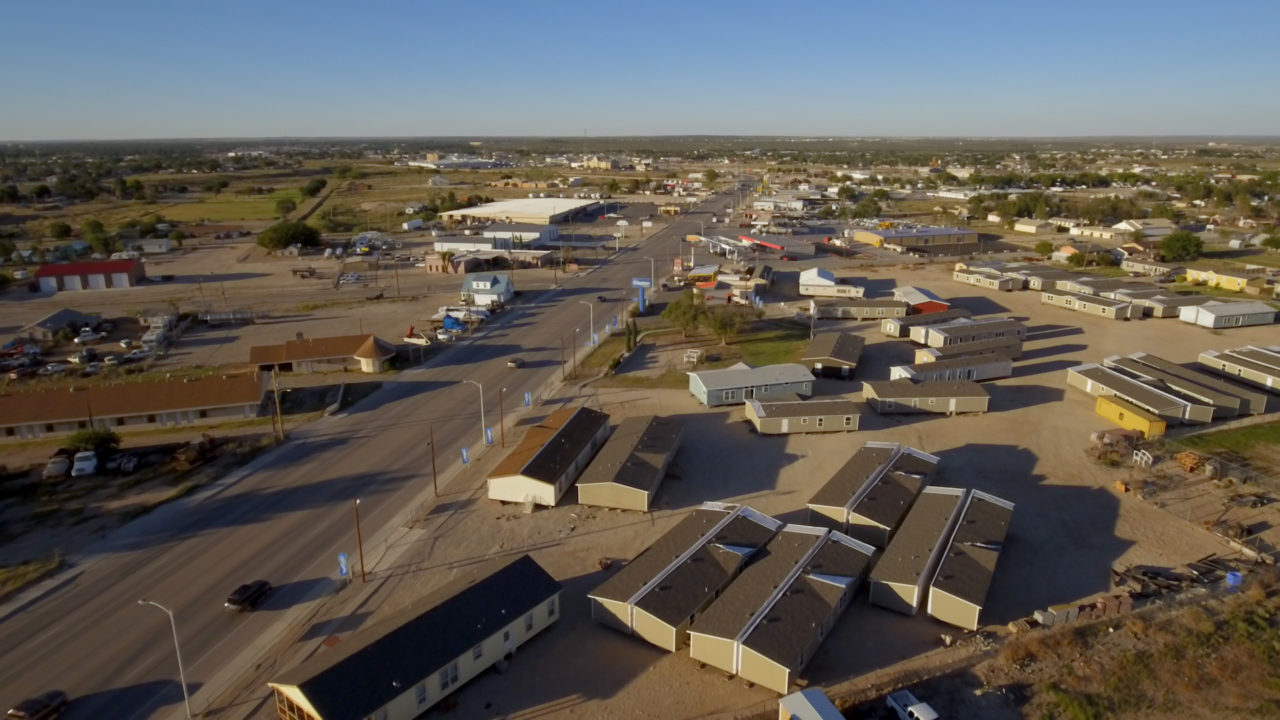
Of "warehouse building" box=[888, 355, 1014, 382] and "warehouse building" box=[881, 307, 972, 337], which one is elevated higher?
"warehouse building" box=[881, 307, 972, 337]

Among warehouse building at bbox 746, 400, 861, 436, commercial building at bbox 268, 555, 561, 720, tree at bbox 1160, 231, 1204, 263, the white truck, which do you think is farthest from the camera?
tree at bbox 1160, 231, 1204, 263

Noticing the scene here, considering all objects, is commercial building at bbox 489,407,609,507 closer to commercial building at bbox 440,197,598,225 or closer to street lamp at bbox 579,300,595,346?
street lamp at bbox 579,300,595,346

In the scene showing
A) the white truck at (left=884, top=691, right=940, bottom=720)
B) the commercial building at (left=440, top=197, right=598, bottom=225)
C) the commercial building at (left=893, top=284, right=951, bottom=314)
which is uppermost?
the commercial building at (left=440, top=197, right=598, bottom=225)

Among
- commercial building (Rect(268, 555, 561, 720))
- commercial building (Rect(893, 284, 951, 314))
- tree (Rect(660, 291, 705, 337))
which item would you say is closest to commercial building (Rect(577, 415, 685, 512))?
commercial building (Rect(268, 555, 561, 720))

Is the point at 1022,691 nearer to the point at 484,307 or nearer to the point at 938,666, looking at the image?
the point at 938,666

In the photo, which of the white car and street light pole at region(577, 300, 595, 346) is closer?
the white car

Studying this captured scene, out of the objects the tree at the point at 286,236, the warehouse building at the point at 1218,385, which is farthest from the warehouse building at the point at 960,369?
the tree at the point at 286,236

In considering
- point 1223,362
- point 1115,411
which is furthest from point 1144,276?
point 1115,411
